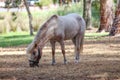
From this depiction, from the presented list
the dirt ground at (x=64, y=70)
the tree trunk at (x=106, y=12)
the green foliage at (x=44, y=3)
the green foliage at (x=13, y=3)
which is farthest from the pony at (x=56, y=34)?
the green foliage at (x=44, y=3)

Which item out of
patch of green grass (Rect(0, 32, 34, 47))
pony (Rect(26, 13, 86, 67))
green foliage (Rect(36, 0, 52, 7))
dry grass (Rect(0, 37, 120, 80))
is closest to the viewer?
dry grass (Rect(0, 37, 120, 80))

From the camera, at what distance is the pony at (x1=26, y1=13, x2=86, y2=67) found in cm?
1227

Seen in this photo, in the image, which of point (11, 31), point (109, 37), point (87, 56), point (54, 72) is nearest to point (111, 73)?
point (54, 72)

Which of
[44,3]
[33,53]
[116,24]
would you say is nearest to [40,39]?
[33,53]

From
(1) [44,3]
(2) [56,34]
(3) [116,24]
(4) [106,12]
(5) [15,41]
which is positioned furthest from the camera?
(1) [44,3]

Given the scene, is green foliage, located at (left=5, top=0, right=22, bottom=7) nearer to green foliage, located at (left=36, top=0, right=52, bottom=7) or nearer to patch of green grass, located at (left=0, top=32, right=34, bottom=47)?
patch of green grass, located at (left=0, top=32, right=34, bottom=47)

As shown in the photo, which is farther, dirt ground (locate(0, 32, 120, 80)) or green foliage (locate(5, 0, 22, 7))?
green foliage (locate(5, 0, 22, 7))

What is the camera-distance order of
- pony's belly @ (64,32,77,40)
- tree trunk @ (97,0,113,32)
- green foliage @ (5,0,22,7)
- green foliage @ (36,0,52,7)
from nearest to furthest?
1. pony's belly @ (64,32,77,40)
2. tree trunk @ (97,0,113,32)
3. green foliage @ (5,0,22,7)
4. green foliage @ (36,0,52,7)

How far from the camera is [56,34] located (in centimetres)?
1282

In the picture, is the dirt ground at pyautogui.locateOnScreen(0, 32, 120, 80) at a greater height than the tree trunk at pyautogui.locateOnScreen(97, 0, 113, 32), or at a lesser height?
greater

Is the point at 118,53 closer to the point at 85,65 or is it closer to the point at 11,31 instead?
the point at 85,65

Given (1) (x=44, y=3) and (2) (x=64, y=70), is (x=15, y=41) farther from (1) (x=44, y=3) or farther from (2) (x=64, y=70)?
(1) (x=44, y=3)

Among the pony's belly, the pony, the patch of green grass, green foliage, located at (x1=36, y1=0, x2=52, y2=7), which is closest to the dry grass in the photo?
the pony

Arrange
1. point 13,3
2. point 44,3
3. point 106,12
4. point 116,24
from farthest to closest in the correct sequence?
point 44,3, point 13,3, point 106,12, point 116,24
